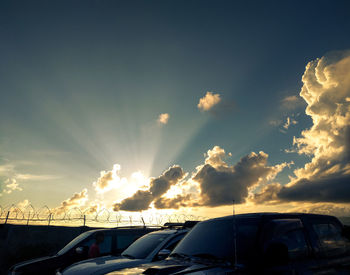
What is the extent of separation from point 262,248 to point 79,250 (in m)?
5.57

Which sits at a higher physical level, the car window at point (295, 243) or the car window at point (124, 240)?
the car window at point (124, 240)

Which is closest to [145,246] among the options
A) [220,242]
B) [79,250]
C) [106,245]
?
[79,250]

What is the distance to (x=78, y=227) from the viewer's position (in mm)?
17891

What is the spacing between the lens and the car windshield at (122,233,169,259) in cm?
635

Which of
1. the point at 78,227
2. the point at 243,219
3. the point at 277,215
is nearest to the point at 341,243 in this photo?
the point at 277,215

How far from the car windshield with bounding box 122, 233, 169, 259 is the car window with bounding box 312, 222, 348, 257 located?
3683mm

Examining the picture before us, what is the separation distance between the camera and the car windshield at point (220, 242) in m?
3.48

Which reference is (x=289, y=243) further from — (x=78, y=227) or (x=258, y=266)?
(x=78, y=227)

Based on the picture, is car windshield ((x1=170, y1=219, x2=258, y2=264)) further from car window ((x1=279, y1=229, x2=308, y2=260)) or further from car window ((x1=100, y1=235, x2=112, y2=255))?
car window ((x1=100, y1=235, x2=112, y2=255))

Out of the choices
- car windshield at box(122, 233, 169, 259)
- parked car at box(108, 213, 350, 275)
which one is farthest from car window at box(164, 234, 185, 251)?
parked car at box(108, 213, 350, 275)

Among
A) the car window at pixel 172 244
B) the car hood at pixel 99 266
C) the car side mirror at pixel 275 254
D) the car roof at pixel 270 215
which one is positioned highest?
the car roof at pixel 270 215

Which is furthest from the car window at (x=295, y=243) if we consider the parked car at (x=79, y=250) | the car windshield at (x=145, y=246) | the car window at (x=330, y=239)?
the parked car at (x=79, y=250)

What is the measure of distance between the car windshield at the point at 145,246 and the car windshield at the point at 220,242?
233 cm

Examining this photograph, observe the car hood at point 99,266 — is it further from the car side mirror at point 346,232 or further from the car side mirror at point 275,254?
the car side mirror at point 346,232
